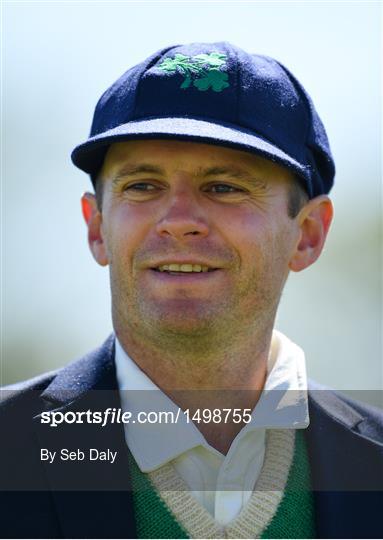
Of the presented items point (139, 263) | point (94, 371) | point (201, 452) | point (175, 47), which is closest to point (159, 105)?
point (175, 47)

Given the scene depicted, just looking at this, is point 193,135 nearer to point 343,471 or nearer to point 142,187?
point 142,187

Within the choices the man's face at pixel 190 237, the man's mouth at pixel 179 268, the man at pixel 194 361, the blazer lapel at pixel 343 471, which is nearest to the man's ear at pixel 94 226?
the man at pixel 194 361

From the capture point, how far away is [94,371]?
387cm

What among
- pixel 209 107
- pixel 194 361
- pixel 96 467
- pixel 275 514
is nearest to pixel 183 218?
pixel 209 107

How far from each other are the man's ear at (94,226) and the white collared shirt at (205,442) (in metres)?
0.38

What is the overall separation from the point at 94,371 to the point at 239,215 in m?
0.82

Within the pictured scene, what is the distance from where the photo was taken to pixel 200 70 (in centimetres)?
381

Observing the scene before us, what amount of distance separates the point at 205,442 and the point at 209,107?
1242 mm

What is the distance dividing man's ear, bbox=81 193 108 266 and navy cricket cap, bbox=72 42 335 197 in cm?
25

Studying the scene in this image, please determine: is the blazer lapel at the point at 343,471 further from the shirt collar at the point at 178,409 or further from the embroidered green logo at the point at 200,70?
the embroidered green logo at the point at 200,70

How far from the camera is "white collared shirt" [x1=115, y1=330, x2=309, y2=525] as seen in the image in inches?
142

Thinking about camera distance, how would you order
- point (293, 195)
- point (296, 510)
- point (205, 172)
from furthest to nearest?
point (293, 195), point (205, 172), point (296, 510)

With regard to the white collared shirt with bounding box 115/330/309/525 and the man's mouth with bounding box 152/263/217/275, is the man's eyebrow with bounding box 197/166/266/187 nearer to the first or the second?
the man's mouth with bounding box 152/263/217/275

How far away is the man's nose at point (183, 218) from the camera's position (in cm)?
362
